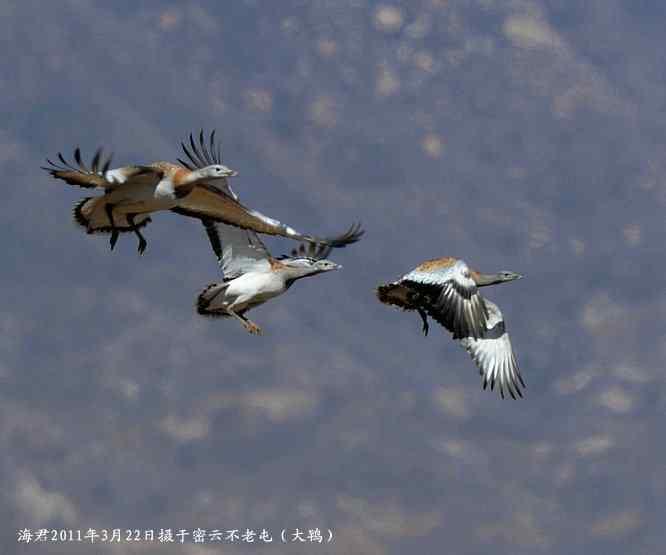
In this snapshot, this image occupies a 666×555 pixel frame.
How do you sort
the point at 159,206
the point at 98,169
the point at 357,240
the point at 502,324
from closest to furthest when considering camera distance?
1. the point at 98,169
2. the point at 159,206
3. the point at 357,240
4. the point at 502,324

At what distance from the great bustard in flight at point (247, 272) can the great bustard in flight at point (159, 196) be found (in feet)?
1.75

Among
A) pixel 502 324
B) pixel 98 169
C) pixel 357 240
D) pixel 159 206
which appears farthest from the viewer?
pixel 502 324

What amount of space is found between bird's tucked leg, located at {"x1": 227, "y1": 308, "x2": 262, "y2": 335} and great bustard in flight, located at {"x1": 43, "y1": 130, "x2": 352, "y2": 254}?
227cm

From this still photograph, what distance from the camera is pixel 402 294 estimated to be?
37.8 metres

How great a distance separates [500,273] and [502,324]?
171cm

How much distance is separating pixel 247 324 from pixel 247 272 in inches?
61.9

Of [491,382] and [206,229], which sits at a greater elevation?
[206,229]

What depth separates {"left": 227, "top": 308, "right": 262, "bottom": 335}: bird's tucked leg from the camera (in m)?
35.3

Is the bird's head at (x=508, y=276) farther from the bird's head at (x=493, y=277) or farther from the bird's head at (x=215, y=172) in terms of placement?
the bird's head at (x=215, y=172)

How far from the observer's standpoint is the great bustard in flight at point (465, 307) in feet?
117

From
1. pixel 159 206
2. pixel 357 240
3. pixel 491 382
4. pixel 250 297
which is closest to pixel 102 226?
pixel 159 206

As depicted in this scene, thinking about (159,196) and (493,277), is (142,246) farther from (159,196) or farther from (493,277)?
(493,277)

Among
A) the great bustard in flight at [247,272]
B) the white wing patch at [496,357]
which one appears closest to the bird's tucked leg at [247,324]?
the great bustard in flight at [247,272]

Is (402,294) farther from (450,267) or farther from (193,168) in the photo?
(193,168)
